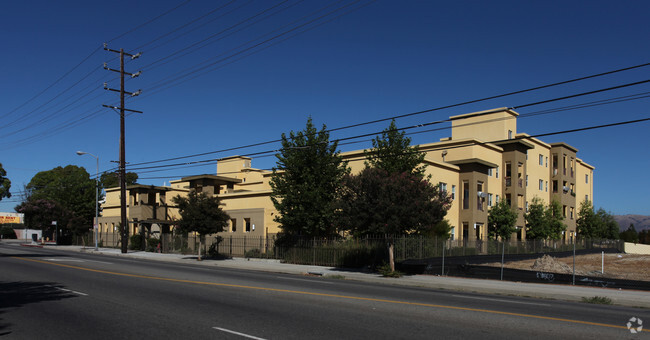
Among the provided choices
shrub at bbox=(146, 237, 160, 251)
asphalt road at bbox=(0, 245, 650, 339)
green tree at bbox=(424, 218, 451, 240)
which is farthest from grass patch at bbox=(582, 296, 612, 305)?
shrub at bbox=(146, 237, 160, 251)

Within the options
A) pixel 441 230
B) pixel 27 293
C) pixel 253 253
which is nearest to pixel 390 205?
pixel 441 230

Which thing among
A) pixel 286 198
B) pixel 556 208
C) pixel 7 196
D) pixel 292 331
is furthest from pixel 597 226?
pixel 7 196

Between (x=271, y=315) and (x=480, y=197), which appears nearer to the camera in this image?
(x=271, y=315)

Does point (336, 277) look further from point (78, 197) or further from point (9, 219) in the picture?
point (9, 219)

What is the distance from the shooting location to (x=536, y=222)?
5022cm

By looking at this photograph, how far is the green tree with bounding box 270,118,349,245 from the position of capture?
3164 centimetres

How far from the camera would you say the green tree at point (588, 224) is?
63.2 meters

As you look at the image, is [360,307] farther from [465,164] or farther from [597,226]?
[597,226]

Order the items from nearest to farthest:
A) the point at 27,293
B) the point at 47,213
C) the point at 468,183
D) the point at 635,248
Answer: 1. the point at 27,293
2. the point at 468,183
3. the point at 47,213
4. the point at 635,248

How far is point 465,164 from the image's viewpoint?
42.1 meters

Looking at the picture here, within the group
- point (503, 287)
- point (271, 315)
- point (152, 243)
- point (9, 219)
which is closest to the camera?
point (271, 315)

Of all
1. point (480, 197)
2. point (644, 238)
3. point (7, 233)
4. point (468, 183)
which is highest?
point (468, 183)

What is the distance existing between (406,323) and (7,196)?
360 ft

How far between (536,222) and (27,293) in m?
46.3
